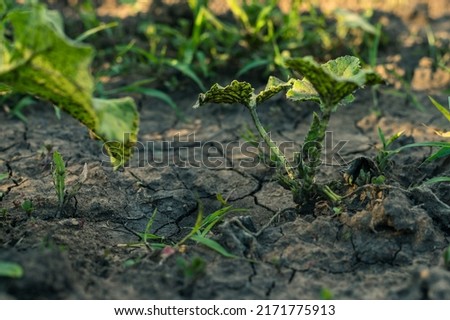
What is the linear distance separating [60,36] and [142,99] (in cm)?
183

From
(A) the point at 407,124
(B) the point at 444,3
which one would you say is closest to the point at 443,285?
(A) the point at 407,124

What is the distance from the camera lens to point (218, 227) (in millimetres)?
2457

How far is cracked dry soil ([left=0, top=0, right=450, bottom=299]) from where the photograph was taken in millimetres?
2127

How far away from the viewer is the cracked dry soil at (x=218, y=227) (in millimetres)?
2127

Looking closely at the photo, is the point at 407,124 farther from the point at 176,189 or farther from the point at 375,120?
the point at 176,189

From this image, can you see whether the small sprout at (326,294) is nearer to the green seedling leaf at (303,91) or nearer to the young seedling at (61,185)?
the green seedling leaf at (303,91)

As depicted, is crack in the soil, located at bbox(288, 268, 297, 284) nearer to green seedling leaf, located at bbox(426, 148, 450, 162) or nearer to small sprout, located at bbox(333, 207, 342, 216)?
small sprout, located at bbox(333, 207, 342, 216)

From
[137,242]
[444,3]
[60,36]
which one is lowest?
[137,242]

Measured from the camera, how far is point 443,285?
1.98 metres

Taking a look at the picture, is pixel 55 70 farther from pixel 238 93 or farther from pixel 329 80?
pixel 329 80

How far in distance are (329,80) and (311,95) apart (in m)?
0.23

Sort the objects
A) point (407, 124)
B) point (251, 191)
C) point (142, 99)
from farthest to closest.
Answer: point (142, 99), point (407, 124), point (251, 191)

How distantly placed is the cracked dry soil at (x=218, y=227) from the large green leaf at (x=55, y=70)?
0.44m

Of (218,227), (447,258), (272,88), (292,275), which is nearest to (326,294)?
(292,275)
